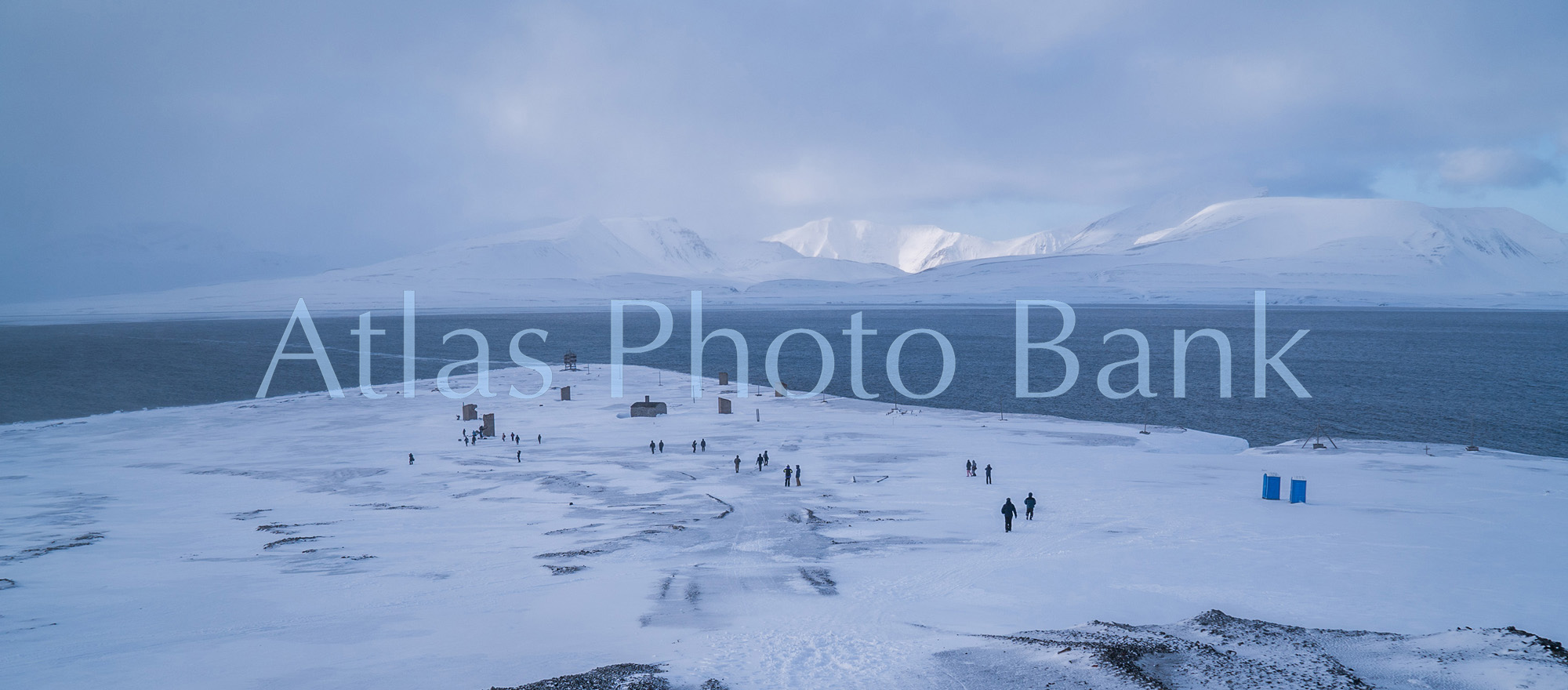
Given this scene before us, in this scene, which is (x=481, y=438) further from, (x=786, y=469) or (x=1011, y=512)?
(x=1011, y=512)

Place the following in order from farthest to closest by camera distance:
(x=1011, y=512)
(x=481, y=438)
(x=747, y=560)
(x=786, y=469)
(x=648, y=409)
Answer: (x=648, y=409) < (x=481, y=438) < (x=786, y=469) < (x=1011, y=512) < (x=747, y=560)

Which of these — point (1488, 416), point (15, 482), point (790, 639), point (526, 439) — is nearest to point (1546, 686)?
point (790, 639)

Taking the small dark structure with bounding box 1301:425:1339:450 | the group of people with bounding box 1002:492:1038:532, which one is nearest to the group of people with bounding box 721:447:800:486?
the group of people with bounding box 1002:492:1038:532

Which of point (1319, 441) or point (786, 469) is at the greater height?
point (1319, 441)

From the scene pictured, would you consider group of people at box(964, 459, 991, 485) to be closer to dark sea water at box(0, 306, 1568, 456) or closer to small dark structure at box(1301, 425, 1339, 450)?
small dark structure at box(1301, 425, 1339, 450)

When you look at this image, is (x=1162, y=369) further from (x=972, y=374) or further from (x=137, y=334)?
(x=137, y=334)

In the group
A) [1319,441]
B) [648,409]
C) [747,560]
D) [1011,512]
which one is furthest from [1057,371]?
[747,560]

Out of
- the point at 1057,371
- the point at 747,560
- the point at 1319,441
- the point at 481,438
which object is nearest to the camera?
the point at 747,560
